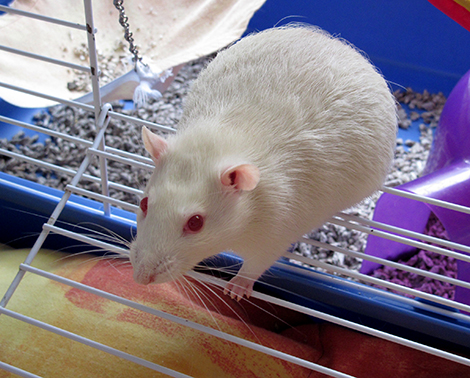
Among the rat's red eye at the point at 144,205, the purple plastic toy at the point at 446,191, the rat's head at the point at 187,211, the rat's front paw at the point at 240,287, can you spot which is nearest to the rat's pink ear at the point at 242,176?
the rat's head at the point at 187,211

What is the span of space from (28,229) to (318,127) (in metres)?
1.26

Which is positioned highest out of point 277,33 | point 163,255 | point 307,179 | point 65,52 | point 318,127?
point 65,52

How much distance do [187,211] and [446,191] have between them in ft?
3.65

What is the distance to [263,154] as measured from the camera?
1.10 metres

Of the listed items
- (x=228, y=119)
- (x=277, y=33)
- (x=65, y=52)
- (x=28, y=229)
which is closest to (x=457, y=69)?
(x=277, y=33)

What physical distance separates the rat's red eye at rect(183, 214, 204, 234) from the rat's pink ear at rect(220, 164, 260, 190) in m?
0.10

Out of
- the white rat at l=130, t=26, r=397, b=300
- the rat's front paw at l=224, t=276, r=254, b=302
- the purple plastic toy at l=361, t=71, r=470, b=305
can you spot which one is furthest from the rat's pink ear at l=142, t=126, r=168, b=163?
the purple plastic toy at l=361, t=71, r=470, b=305

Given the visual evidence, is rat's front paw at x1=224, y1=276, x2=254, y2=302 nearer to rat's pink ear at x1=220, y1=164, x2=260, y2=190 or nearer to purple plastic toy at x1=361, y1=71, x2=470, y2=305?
rat's pink ear at x1=220, y1=164, x2=260, y2=190

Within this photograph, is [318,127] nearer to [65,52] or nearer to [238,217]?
[238,217]

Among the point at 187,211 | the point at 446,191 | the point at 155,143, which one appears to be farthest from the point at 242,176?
the point at 446,191

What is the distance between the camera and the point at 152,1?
2.55 m

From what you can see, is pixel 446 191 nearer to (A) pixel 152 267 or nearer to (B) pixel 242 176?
(B) pixel 242 176

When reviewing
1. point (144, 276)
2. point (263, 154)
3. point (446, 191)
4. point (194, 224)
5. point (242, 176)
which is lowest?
point (144, 276)

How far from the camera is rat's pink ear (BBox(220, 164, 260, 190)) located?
37.5 inches
